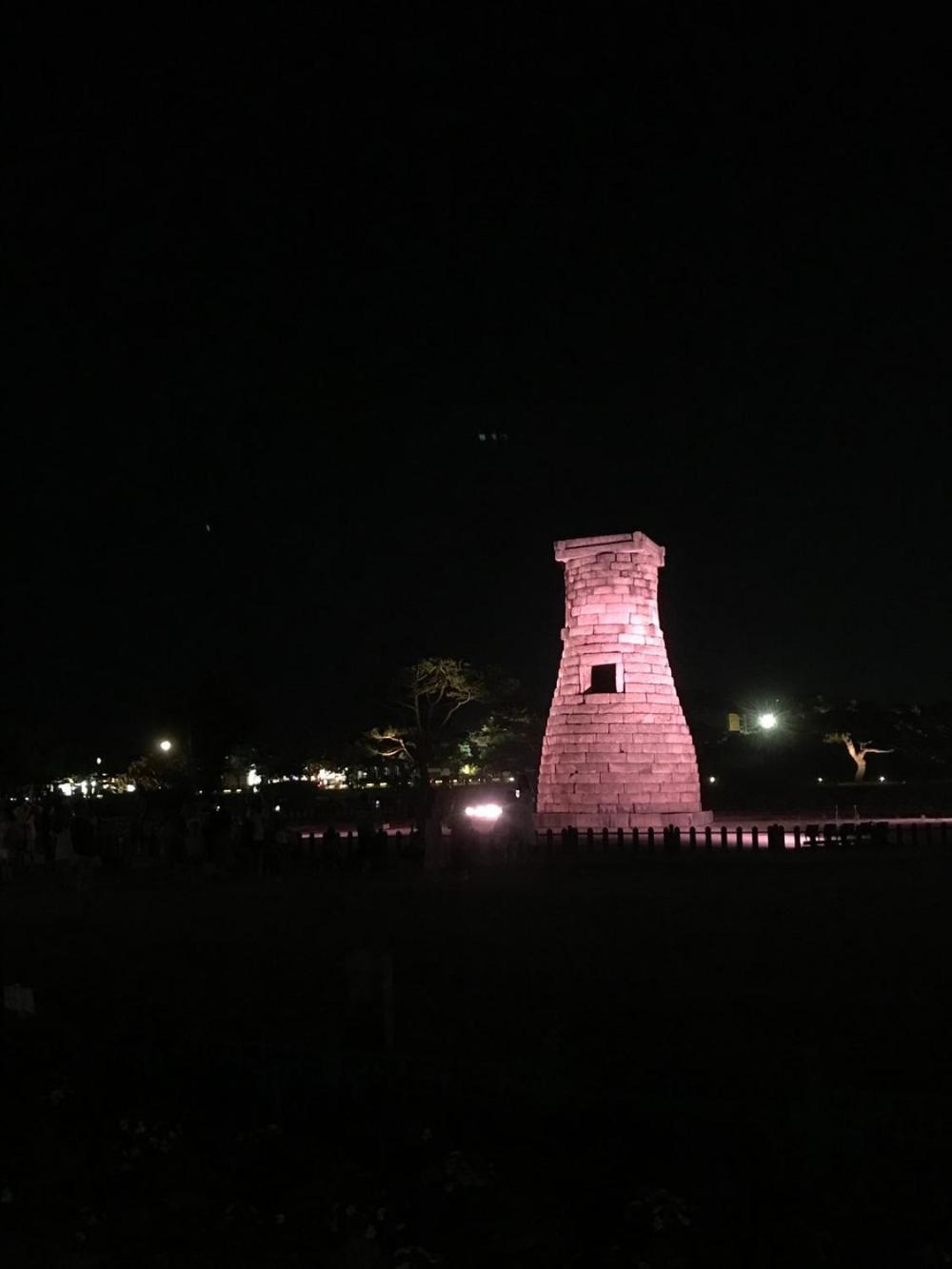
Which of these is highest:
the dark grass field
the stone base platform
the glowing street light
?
the glowing street light

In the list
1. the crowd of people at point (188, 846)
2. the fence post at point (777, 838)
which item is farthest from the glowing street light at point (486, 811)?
the fence post at point (777, 838)

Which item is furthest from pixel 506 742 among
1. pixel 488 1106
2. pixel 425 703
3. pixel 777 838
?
pixel 488 1106

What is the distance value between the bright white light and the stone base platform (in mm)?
1796

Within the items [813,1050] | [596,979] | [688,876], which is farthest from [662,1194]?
[688,876]

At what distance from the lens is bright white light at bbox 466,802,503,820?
29108mm

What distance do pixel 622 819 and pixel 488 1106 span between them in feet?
77.4

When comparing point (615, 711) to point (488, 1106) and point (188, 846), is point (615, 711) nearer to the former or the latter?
point (188, 846)

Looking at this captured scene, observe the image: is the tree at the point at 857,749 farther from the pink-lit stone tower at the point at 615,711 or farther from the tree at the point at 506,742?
the pink-lit stone tower at the point at 615,711

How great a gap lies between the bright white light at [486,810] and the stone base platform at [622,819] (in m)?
1.80

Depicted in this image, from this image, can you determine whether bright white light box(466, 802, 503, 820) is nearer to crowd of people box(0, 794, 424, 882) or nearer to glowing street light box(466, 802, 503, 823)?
glowing street light box(466, 802, 503, 823)

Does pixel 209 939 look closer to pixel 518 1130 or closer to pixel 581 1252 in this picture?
pixel 518 1130

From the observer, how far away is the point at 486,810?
29859 millimetres

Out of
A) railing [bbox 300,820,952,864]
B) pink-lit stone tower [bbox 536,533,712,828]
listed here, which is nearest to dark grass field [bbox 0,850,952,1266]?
railing [bbox 300,820,952,864]

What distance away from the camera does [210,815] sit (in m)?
24.7
